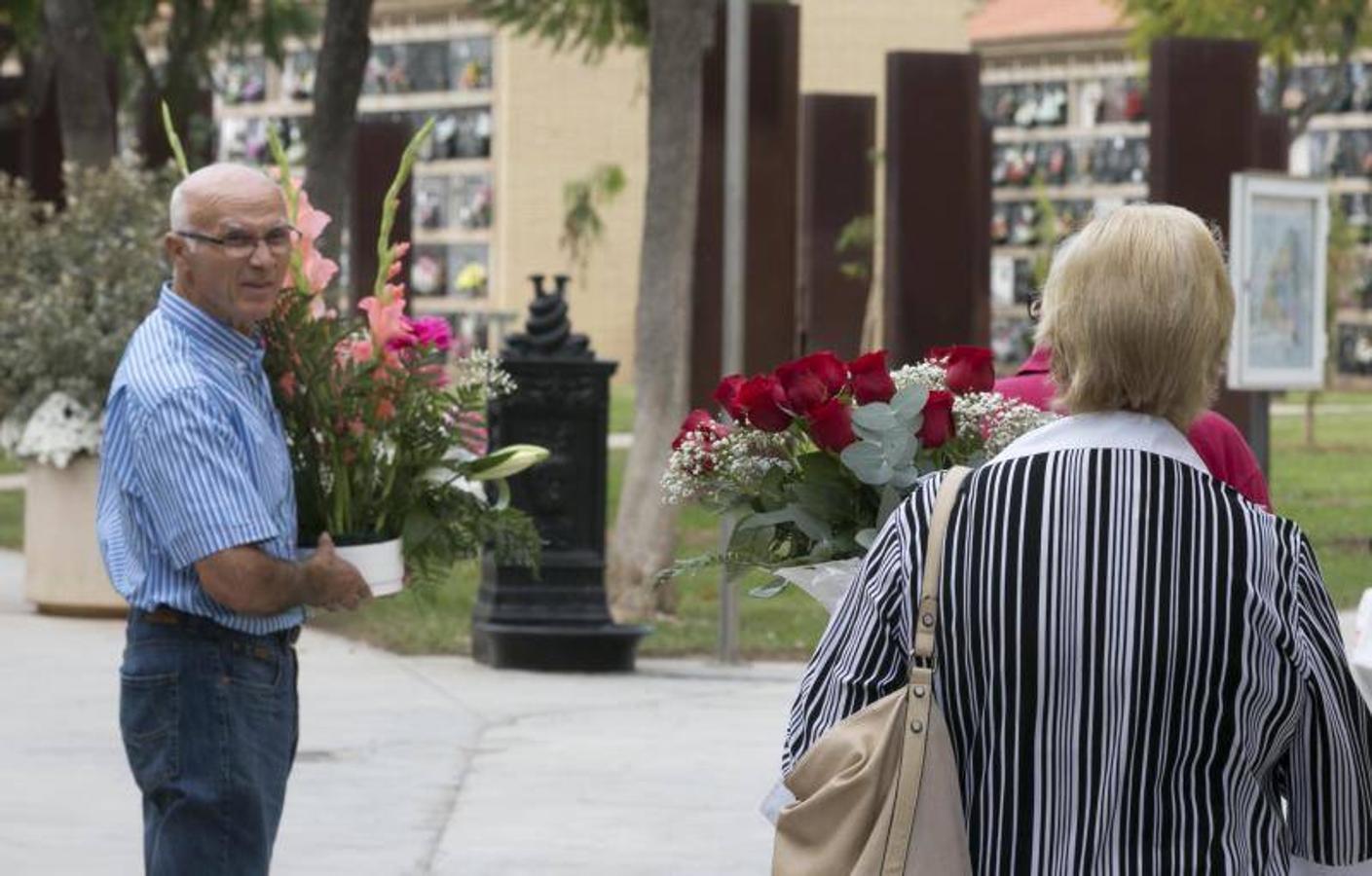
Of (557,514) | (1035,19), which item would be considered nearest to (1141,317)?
(557,514)

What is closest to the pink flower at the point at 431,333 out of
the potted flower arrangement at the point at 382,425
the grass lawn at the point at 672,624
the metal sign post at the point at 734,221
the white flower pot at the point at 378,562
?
the potted flower arrangement at the point at 382,425

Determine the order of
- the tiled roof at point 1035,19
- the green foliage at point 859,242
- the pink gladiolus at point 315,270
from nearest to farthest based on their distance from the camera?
the pink gladiolus at point 315,270, the green foliage at point 859,242, the tiled roof at point 1035,19

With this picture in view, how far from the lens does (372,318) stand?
17.1 ft

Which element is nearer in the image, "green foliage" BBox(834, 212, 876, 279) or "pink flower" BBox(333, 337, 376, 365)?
"pink flower" BBox(333, 337, 376, 365)

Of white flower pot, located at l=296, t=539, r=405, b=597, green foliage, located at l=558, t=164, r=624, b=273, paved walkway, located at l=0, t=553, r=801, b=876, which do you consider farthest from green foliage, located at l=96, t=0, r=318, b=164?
green foliage, located at l=558, t=164, r=624, b=273

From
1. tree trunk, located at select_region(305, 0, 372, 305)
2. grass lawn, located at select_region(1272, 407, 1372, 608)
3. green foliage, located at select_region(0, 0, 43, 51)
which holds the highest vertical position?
green foliage, located at select_region(0, 0, 43, 51)

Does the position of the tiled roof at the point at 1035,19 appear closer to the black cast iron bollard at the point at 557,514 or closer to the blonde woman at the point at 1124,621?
the black cast iron bollard at the point at 557,514

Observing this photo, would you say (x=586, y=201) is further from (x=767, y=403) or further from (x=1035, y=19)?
(x=767, y=403)

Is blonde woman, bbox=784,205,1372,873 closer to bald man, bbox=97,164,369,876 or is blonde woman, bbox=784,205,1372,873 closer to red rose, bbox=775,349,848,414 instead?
red rose, bbox=775,349,848,414

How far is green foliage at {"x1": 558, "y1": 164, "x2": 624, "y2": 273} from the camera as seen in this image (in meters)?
60.0

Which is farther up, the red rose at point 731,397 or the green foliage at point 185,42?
the green foliage at point 185,42

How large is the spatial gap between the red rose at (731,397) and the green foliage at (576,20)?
14.0 meters

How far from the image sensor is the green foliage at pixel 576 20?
18453mm

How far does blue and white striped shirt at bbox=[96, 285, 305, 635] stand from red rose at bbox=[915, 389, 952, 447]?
104 cm
